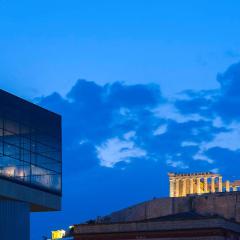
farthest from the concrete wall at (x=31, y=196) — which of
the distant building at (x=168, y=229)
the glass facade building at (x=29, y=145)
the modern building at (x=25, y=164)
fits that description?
the distant building at (x=168, y=229)

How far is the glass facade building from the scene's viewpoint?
87938 millimetres

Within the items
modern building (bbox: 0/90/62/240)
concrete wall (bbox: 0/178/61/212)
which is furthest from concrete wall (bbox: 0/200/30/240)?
concrete wall (bbox: 0/178/61/212)

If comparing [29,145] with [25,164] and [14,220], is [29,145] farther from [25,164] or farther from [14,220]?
[14,220]

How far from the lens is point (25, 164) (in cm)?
9038

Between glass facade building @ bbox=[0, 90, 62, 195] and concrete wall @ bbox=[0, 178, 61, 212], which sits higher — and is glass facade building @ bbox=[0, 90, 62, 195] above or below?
above

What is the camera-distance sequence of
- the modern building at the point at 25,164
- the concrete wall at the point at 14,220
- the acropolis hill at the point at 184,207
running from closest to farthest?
the concrete wall at the point at 14,220, the modern building at the point at 25,164, the acropolis hill at the point at 184,207

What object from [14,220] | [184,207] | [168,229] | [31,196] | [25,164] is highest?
[184,207]

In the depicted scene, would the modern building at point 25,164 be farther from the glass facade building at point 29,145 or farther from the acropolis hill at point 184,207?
the acropolis hill at point 184,207

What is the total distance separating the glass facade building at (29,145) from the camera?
87.9 m

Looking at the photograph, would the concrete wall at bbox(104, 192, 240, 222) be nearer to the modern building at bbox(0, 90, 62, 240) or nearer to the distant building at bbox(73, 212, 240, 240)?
the distant building at bbox(73, 212, 240, 240)

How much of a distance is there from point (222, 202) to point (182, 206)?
9.68 meters

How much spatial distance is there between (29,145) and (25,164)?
2.46 meters

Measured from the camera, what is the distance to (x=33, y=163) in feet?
301

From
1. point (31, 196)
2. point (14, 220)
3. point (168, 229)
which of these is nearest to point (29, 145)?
point (31, 196)
